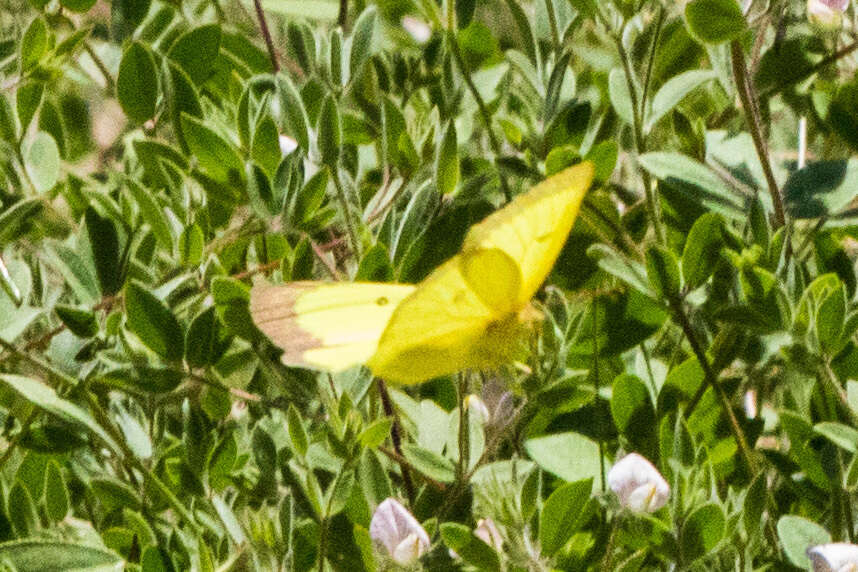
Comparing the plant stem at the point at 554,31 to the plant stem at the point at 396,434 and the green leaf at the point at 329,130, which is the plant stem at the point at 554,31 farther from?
the plant stem at the point at 396,434

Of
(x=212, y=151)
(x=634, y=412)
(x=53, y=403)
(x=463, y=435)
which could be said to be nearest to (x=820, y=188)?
(x=634, y=412)

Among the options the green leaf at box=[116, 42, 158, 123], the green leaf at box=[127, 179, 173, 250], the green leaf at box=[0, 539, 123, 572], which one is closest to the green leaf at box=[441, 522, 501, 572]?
the green leaf at box=[0, 539, 123, 572]

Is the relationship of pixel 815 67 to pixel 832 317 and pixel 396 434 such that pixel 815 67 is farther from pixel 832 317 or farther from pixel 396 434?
pixel 396 434

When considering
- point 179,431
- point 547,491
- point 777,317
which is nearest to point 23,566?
point 179,431

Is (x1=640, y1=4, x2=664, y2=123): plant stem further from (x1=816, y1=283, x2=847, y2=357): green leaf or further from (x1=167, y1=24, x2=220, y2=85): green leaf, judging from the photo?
(x1=167, y1=24, x2=220, y2=85): green leaf

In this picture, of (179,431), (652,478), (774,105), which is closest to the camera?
(652,478)

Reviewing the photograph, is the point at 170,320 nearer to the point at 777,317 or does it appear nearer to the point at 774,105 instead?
the point at 777,317

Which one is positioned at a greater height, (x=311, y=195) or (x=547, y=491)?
(x=311, y=195)
